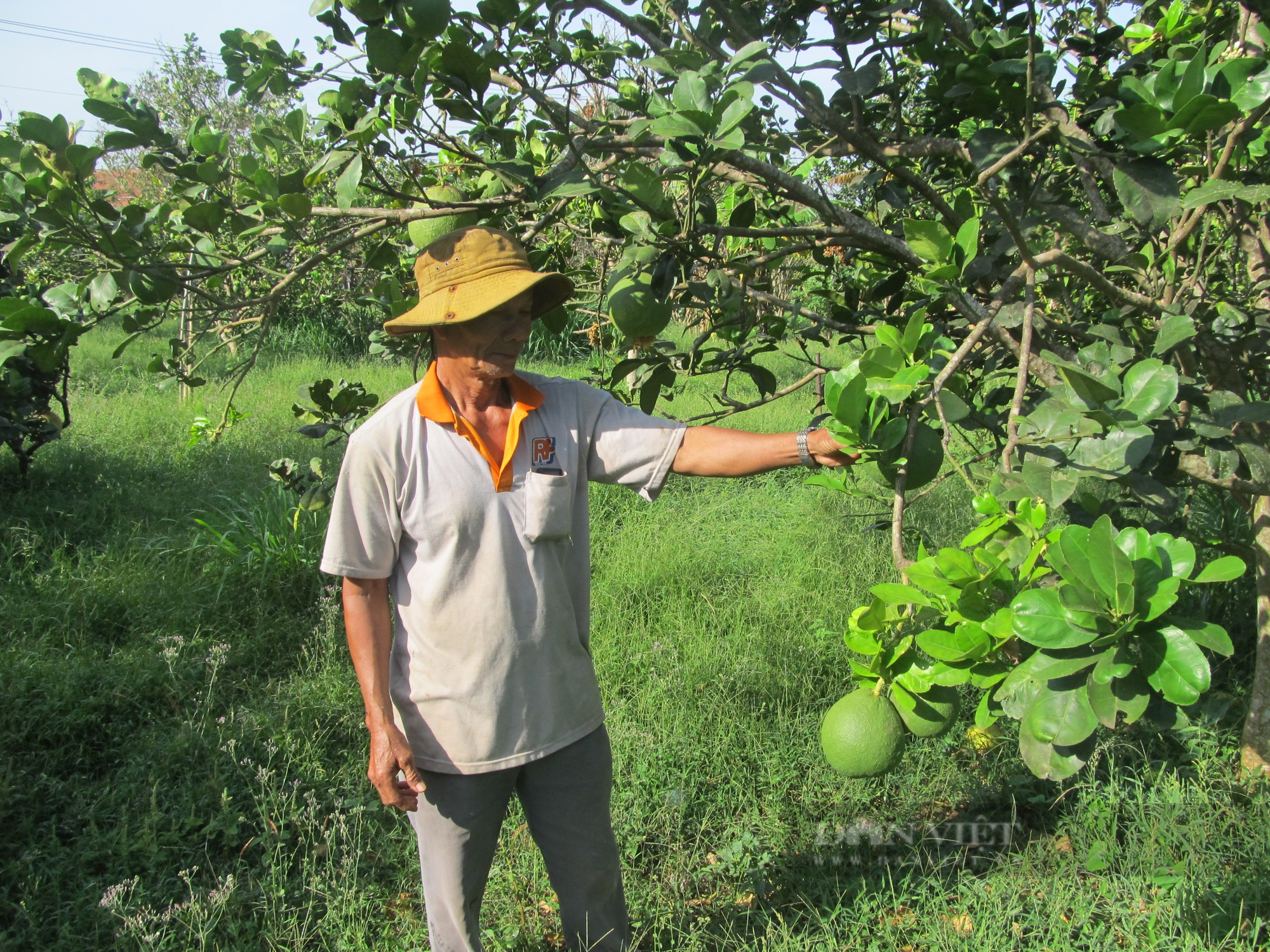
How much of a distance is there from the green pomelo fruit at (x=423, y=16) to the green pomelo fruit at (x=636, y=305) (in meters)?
0.41

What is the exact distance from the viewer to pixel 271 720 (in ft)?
8.80

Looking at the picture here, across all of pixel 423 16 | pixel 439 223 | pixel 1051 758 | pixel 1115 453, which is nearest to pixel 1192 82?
pixel 1115 453

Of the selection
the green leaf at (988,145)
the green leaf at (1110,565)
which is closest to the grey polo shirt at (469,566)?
the green leaf at (988,145)

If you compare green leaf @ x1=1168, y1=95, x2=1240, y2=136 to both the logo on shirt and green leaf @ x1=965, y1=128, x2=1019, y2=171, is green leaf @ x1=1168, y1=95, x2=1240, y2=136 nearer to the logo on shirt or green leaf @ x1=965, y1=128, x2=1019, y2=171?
green leaf @ x1=965, y1=128, x2=1019, y2=171

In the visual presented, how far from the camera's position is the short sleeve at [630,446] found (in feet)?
5.24

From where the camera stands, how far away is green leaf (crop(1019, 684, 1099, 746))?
992 mm

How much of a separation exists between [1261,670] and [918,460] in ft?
5.20

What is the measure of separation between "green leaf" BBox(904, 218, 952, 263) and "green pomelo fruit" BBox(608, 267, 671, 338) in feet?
1.25

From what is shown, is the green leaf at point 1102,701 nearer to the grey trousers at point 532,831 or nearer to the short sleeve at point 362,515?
the grey trousers at point 532,831

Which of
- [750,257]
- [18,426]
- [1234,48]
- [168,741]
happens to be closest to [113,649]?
[168,741]

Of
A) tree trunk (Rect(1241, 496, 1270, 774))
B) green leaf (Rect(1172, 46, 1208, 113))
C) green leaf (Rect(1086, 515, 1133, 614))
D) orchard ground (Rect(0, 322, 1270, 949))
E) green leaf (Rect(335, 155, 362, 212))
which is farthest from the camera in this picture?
tree trunk (Rect(1241, 496, 1270, 774))

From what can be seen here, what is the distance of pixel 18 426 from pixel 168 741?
2.34m

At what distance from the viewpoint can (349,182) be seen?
4.39 ft

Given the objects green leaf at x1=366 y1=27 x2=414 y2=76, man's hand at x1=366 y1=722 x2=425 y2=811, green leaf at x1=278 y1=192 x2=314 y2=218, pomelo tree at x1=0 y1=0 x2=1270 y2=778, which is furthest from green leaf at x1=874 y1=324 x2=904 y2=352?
man's hand at x1=366 y1=722 x2=425 y2=811
